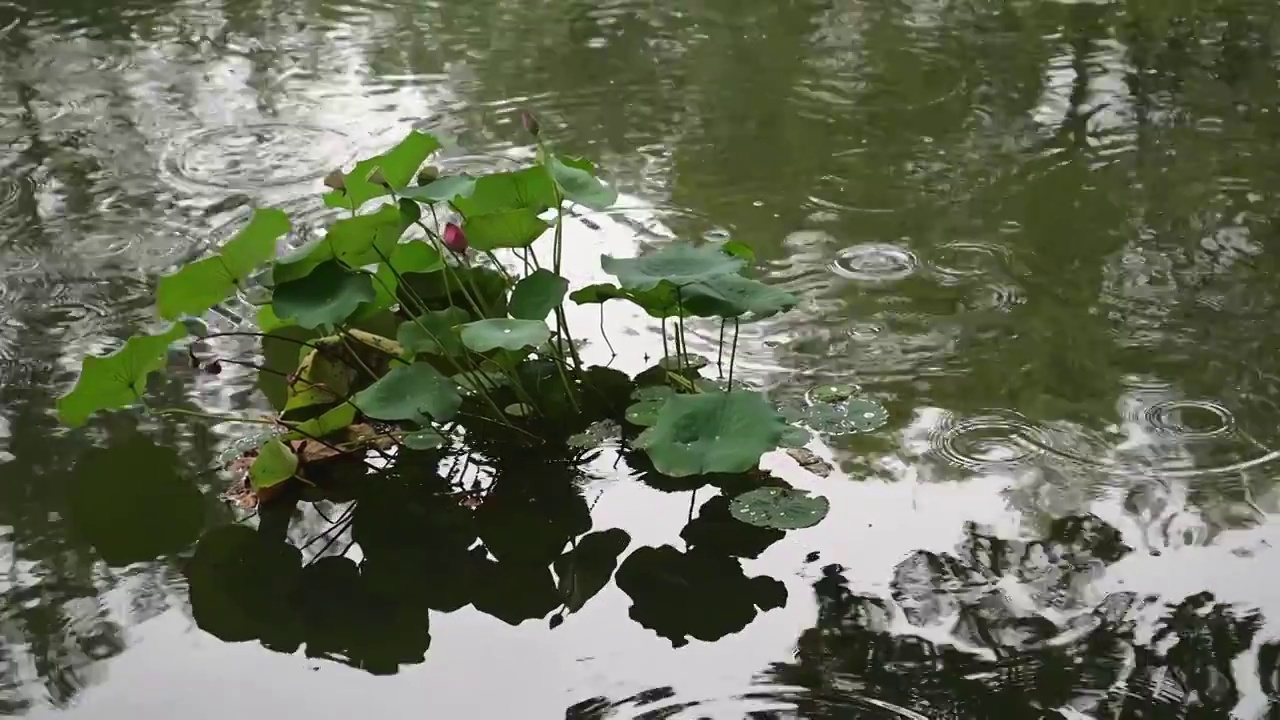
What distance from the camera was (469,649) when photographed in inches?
52.8

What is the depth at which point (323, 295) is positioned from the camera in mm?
1502

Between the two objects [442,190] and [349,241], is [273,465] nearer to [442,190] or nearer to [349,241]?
[349,241]

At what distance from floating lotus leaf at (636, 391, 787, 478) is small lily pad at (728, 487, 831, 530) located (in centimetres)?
10

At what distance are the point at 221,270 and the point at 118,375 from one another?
175 mm

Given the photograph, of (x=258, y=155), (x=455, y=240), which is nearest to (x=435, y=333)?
(x=455, y=240)

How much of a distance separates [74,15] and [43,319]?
180cm

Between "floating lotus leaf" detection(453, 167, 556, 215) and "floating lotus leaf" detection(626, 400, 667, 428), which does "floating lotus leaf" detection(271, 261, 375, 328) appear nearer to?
"floating lotus leaf" detection(453, 167, 556, 215)

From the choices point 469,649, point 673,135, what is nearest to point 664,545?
point 469,649

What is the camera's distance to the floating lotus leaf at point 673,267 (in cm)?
150

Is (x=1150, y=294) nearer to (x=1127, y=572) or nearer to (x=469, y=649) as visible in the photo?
(x=1127, y=572)

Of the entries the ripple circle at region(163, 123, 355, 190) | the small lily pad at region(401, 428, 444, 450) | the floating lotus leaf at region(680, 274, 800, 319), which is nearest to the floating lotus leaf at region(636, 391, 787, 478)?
the floating lotus leaf at region(680, 274, 800, 319)

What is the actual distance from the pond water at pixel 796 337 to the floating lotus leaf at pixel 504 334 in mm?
233

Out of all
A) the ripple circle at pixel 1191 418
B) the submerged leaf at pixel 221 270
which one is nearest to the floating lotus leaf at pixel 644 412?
the submerged leaf at pixel 221 270

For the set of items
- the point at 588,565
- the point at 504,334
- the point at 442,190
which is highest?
the point at 442,190
